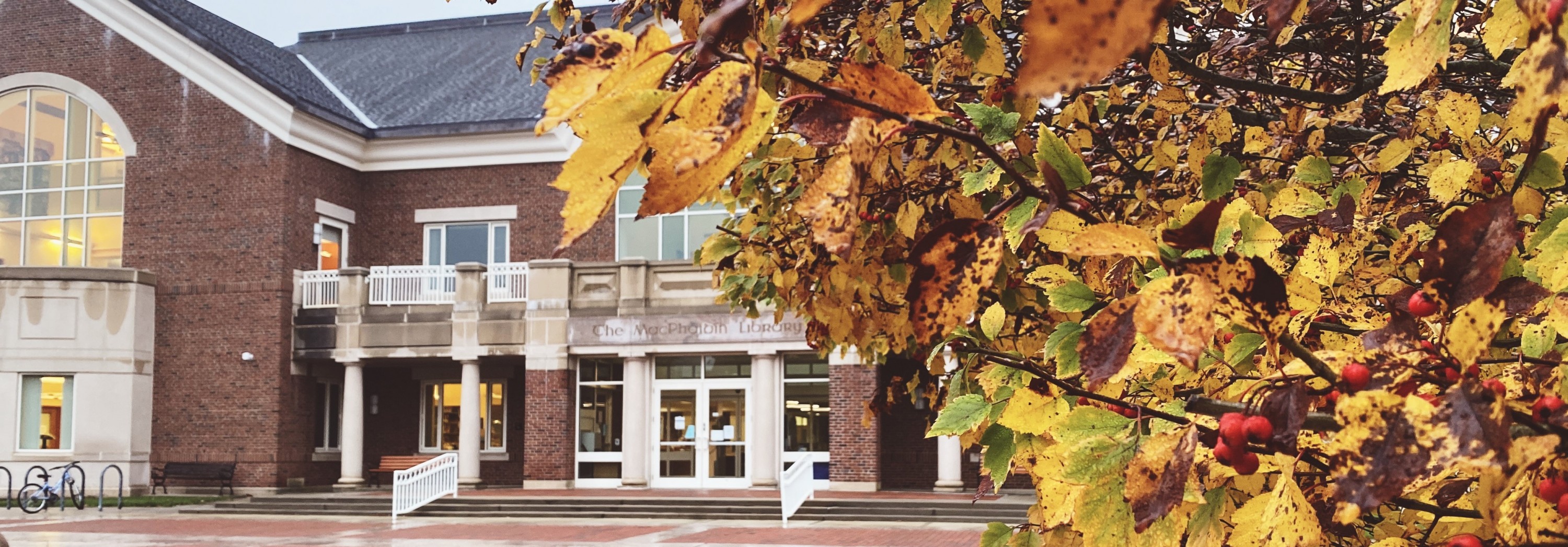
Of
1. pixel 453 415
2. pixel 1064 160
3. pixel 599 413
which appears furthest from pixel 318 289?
pixel 1064 160

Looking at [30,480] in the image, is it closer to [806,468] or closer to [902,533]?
[806,468]

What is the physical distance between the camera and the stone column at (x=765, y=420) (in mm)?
24125

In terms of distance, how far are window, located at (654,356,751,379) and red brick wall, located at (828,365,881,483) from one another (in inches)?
80.2

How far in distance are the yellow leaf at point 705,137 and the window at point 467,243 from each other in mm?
26723

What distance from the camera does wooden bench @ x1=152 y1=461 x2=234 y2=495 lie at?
A: 24875 millimetres

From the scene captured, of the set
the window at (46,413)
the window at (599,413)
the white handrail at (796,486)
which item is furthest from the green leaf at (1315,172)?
the window at (46,413)

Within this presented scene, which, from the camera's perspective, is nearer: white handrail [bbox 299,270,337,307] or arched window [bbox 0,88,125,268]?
white handrail [bbox 299,270,337,307]

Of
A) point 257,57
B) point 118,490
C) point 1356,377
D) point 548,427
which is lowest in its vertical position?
point 118,490

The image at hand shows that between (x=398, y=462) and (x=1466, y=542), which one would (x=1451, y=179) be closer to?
(x=1466, y=542)

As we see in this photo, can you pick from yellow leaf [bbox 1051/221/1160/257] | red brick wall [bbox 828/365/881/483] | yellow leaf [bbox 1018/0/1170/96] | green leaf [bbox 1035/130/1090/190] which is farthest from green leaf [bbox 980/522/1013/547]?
red brick wall [bbox 828/365/881/483]

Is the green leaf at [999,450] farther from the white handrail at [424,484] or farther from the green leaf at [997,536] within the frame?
the white handrail at [424,484]

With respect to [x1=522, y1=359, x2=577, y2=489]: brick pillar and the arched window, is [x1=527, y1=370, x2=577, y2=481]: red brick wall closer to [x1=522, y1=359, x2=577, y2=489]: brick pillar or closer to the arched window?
[x1=522, y1=359, x2=577, y2=489]: brick pillar

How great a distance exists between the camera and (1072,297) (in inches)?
66.2

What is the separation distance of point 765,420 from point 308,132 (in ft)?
34.1
